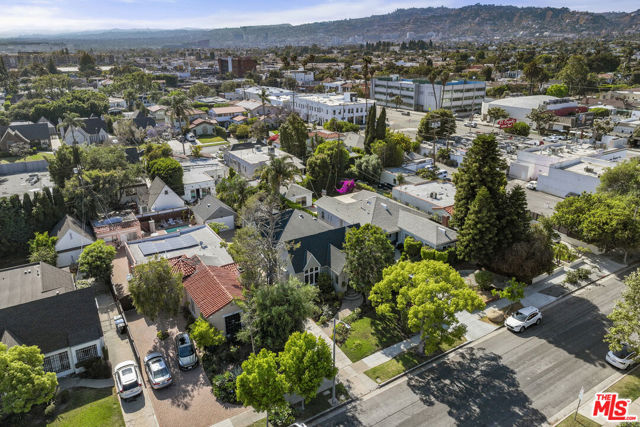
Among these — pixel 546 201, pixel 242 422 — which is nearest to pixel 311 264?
pixel 242 422

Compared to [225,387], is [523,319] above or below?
above

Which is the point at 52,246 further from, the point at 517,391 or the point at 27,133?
the point at 27,133

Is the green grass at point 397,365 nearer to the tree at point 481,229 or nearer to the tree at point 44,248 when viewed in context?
the tree at point 481,229

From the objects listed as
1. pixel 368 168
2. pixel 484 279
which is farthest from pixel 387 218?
pixel 368 168

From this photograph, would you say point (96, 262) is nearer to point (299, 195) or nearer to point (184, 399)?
point (184, 399)

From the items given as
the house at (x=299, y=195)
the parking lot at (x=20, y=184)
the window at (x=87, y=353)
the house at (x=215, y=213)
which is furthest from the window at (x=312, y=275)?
the parking lot at (x=20, y=184)

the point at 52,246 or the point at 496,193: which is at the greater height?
the point at 496,193
